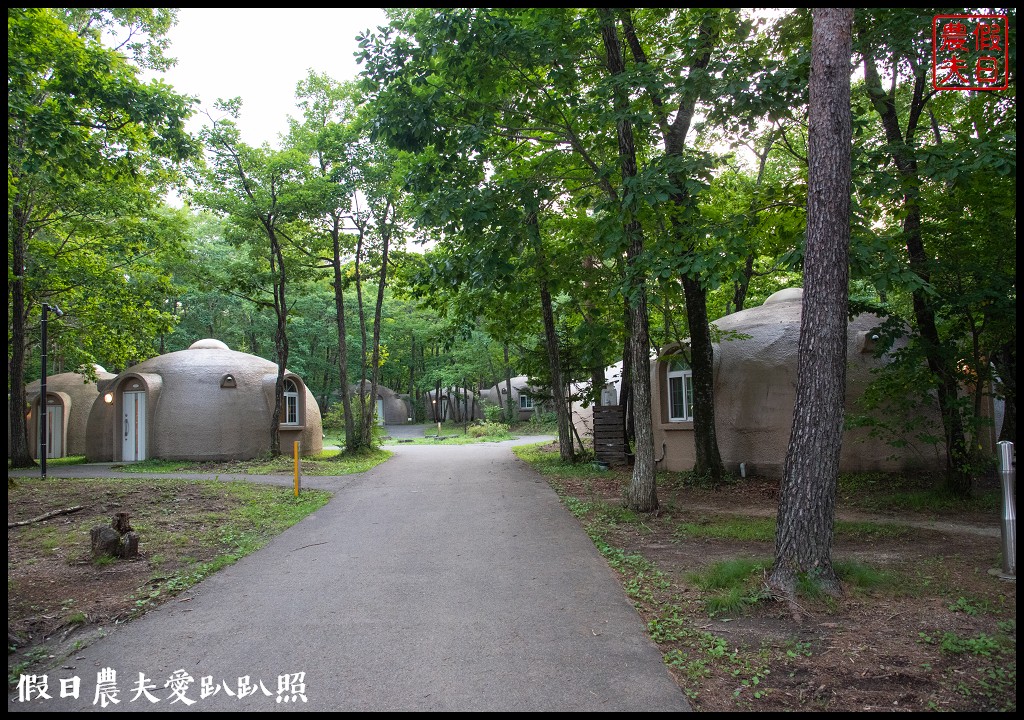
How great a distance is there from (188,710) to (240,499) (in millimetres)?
8513

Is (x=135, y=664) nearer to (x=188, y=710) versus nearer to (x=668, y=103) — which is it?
(x=188, y=710)

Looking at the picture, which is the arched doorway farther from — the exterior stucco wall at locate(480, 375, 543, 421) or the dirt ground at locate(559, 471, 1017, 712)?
the exterior stucco wall at locate(480, 375, 543, 421)

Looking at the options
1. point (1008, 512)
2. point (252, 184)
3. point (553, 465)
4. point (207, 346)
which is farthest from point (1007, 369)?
point (207, 346)

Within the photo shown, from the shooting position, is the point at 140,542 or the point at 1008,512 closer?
the point at 1008,512

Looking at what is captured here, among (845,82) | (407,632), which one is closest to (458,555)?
(407,632)

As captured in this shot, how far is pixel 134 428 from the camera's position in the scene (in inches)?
813

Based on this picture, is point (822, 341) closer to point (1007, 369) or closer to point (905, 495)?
point (1007, 369)

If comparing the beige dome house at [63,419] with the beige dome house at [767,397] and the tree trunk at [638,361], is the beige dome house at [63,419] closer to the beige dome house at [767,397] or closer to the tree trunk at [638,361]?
the beige dome house at [767,397]

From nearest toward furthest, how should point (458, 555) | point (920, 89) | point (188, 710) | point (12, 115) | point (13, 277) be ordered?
point (188, 710), point (458, 555), point (12, 115), point (920, 89), point (13, 277)

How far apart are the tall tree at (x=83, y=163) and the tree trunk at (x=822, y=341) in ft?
29.6

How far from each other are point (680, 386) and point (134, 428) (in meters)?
17.4

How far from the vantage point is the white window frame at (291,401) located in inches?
882

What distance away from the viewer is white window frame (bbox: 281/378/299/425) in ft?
73.5

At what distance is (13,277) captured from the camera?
16.8m
